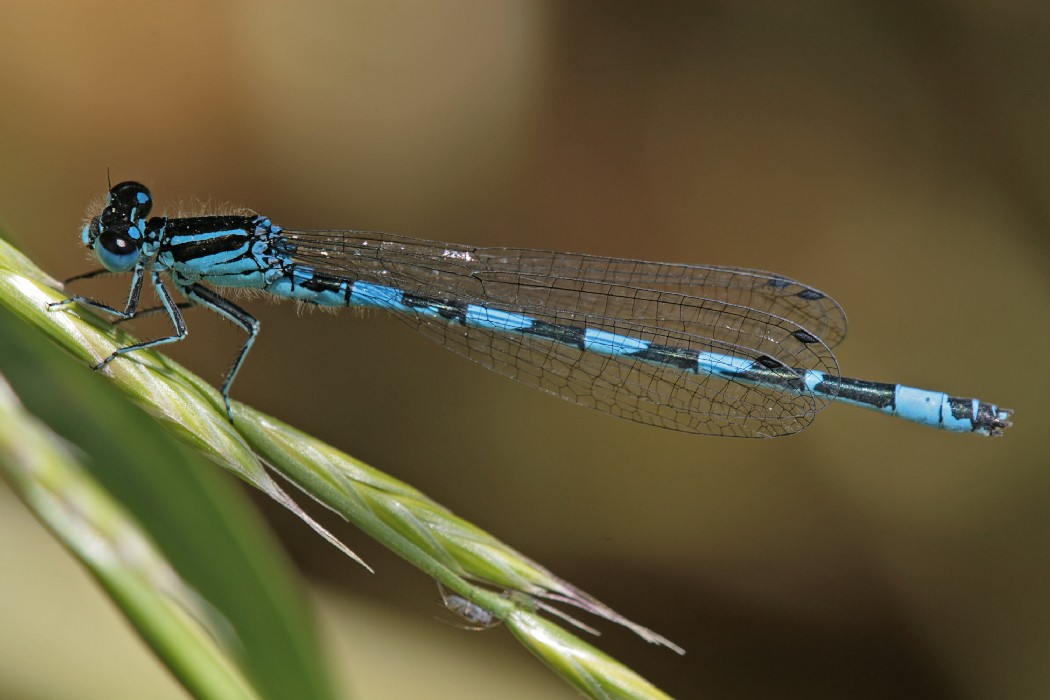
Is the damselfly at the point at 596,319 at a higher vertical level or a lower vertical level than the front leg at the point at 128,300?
higher

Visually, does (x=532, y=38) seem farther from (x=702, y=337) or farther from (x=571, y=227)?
(x=702, y=337)

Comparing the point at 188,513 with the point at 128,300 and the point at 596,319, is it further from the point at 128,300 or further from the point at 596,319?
the point at 596,319

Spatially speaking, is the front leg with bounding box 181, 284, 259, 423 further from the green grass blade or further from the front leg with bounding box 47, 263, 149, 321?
the green grass blade

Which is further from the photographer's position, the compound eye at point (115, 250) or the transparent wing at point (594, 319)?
the transparent wing at point (594, 319)

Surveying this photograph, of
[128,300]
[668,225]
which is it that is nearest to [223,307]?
[128,300]

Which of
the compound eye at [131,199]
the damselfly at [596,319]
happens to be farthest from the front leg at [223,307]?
the compound eye at [131,199]

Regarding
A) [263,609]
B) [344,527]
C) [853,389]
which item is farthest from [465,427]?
[263,609]

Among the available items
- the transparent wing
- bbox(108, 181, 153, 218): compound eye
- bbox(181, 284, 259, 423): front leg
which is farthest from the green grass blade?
the transparent wing

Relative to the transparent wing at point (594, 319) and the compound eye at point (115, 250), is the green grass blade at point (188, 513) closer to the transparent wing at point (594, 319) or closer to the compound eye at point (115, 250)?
the compound eye at point (115, 250)
